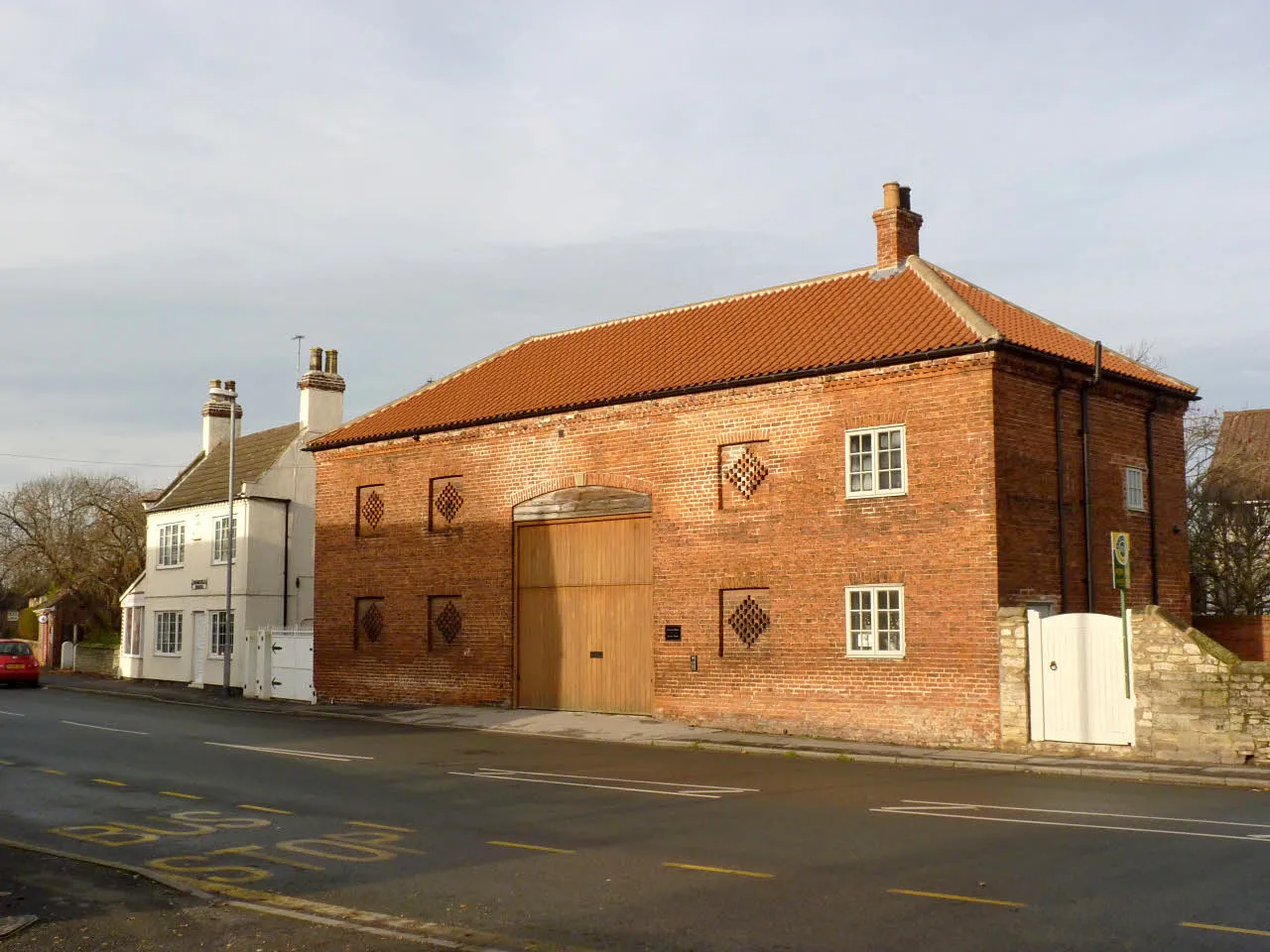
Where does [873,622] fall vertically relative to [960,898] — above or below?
above

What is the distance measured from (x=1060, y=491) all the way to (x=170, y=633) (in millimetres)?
32505

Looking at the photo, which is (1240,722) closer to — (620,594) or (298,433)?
(620,594)

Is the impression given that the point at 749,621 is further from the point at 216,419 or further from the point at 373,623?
the point at 216,419

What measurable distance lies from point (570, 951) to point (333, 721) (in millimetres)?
20132

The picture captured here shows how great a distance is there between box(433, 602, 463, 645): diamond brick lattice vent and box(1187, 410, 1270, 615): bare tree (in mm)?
17655

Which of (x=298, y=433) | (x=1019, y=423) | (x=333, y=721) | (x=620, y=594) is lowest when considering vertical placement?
(x=333, y=721)

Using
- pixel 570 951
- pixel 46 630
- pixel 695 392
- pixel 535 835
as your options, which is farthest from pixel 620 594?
pixel 46 630

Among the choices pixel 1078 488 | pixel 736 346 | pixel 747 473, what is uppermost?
pixel 736 346

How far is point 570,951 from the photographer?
7.44m

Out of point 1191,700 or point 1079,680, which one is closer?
point 1191,700

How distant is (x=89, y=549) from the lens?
2266 inches

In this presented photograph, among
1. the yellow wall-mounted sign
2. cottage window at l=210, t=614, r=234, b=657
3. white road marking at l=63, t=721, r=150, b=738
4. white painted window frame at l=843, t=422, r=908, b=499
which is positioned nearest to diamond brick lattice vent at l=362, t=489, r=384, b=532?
white road marking at l=63, t=721, r=150, b=738

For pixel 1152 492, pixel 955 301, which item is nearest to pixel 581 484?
pixel 955 301

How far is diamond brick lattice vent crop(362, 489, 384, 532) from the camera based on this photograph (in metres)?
30.6
